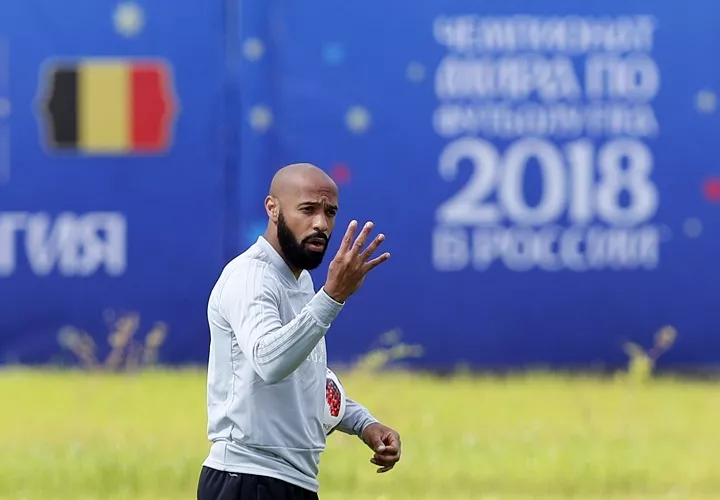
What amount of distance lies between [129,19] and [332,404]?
18.2 ft

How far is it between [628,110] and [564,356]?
1.54 m

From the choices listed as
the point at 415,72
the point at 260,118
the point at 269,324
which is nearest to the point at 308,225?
the point at 269,324

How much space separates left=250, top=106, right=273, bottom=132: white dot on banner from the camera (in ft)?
29.5

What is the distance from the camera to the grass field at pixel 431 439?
642 cm

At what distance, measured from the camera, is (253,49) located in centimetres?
901

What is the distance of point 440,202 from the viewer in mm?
9062

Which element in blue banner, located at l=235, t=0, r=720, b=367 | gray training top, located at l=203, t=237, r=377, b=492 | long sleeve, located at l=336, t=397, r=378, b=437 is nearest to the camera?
gray training top, located at l=203, t=237, r=377, b=492

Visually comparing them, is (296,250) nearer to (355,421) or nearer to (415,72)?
(355,421)

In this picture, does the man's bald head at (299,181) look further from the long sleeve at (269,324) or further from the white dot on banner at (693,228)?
the white dot on banner at (693,228)

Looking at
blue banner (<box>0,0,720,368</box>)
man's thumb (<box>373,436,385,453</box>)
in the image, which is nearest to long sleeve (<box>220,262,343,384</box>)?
man's thumb (<box>373,436,385,453</box>)

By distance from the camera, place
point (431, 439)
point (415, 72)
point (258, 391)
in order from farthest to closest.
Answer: point (415, 72), point (431, 439), point (258, 391)

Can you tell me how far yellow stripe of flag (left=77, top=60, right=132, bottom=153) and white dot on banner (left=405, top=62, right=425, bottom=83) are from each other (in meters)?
1.67

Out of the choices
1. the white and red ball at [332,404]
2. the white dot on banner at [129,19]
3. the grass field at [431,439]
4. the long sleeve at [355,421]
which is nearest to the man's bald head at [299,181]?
the white and red ball at [332,404]

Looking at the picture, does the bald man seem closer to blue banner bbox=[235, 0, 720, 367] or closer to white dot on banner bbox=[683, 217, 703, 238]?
blue banner bbox=[235, 0, 720, 367]
